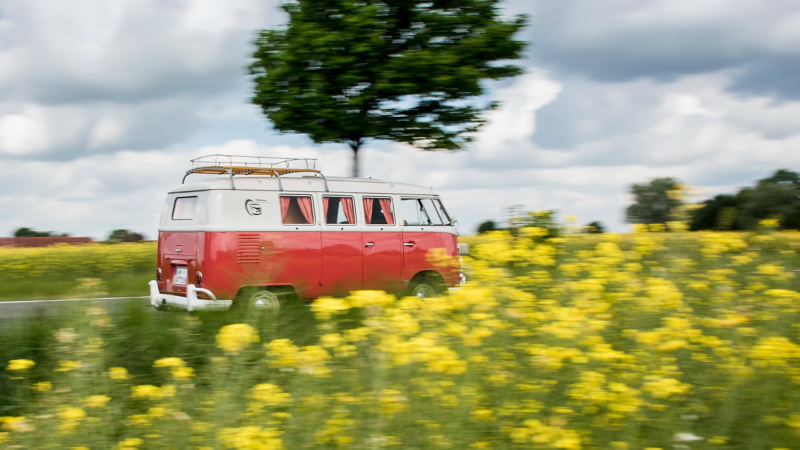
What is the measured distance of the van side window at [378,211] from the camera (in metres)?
9.31

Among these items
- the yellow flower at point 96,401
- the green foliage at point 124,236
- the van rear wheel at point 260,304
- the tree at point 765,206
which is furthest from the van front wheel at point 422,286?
the green foliage at point 124,236

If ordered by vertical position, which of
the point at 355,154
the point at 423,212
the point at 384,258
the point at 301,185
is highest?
the point at 355,154

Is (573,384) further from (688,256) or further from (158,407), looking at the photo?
(158,407)

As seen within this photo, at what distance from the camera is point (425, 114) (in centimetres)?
1330

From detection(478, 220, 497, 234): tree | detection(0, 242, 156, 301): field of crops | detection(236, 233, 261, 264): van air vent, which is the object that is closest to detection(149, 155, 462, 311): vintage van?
detection(236, 233, 261, 264): van air vent

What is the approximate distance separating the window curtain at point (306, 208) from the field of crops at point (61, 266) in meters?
5.68

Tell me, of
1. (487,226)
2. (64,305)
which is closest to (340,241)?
(487,226)

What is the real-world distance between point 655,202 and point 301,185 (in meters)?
4.96

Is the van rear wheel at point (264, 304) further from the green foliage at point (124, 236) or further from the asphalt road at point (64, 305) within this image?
the green foliage at point (124, 236)

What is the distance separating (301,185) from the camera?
8.77 metres

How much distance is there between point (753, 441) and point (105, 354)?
4.09m

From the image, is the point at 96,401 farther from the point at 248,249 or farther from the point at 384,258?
the point at 384,258

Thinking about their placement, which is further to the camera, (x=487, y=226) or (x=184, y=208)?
(x=184, y=208)

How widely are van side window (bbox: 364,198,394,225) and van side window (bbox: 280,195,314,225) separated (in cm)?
91
